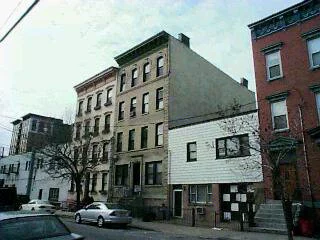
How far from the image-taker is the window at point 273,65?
22.4 metres

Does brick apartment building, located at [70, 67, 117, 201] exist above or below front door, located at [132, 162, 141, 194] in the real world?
above

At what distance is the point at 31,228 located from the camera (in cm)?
677

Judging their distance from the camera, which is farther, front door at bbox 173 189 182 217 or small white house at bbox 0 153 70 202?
small white house at bbox 0 153 70 202

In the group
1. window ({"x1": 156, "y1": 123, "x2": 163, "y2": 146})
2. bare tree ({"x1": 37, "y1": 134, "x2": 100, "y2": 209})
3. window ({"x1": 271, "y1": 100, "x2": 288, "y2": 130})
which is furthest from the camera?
bare tree ({"x1": 37, "y1": 134, "x2": 100, "y2": 209})

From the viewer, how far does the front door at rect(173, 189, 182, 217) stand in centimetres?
2675

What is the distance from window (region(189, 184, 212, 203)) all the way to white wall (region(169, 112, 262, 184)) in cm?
49

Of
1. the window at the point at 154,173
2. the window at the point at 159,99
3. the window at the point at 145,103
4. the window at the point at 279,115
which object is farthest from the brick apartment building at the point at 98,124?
the window at the point at 279,115

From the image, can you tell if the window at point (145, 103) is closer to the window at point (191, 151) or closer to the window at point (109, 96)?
the window at point (109, 96)

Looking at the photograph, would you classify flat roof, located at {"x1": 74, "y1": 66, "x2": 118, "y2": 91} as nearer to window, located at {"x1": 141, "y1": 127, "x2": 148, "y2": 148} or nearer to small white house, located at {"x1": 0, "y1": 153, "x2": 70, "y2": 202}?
window, located at {"x1": 141, "y1": 127, "x2": 148, "y2": 148}

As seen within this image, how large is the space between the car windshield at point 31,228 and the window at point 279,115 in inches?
681

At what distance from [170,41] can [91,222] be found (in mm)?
18390

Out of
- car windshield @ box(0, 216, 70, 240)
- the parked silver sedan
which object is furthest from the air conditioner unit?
car windshield @ box(0, 216, 70, 240)

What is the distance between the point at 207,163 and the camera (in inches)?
979

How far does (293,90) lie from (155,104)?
13.9m
